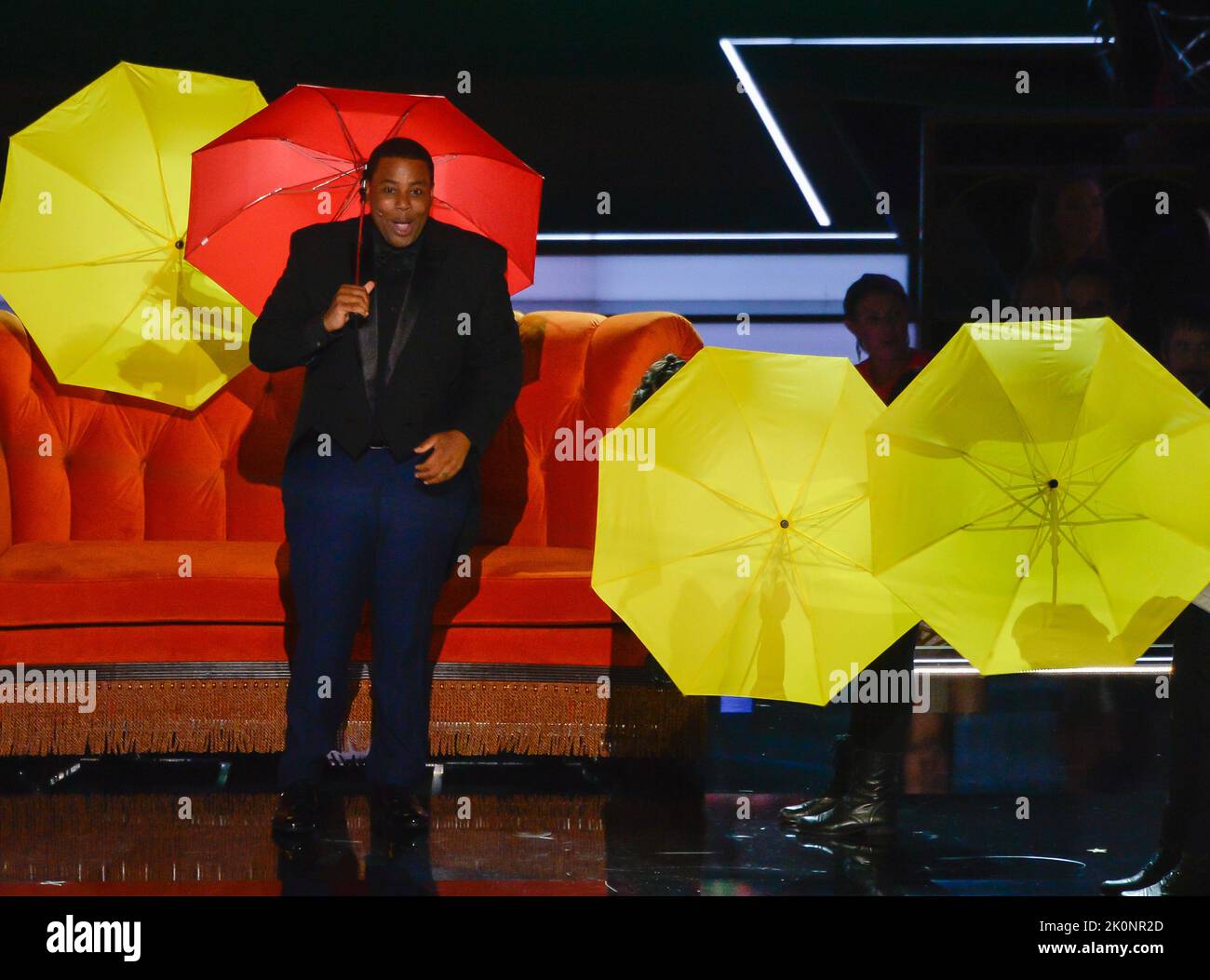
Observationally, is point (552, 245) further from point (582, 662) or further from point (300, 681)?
point (300, 681)

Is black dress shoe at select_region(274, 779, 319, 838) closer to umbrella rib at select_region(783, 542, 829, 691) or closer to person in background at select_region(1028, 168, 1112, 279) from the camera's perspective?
umbrella rib at select_region(783, 542, 829, 691)

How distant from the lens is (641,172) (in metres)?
5.30

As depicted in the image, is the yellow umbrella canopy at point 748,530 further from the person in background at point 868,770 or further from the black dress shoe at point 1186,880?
the black dress shoe at point 1186,880

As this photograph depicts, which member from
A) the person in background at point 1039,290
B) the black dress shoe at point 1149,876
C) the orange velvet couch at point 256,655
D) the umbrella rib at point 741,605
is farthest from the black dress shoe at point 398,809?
the person in background at point 1039,290

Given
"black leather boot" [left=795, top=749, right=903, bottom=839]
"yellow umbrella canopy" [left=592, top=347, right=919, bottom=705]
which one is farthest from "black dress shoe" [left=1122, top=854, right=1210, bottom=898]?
"yellow umbrella canopy" [left=592, top=347, right=919, bottom=705]

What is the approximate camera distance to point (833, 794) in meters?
3.39

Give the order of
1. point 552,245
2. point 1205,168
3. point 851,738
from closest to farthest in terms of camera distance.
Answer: point 851,738 < point 1205,168 < point 552,245

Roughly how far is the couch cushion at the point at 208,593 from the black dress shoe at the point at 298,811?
629mm

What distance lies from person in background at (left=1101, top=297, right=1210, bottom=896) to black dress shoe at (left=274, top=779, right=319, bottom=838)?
1630 mm

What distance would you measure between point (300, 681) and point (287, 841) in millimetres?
338

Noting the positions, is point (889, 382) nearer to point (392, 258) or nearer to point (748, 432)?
point (748, 432)

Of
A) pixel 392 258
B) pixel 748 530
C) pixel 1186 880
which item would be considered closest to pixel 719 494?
pixel 748 530

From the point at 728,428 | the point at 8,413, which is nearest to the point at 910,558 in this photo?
the point at 728,428

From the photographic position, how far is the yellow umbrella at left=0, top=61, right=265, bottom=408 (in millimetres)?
3908
